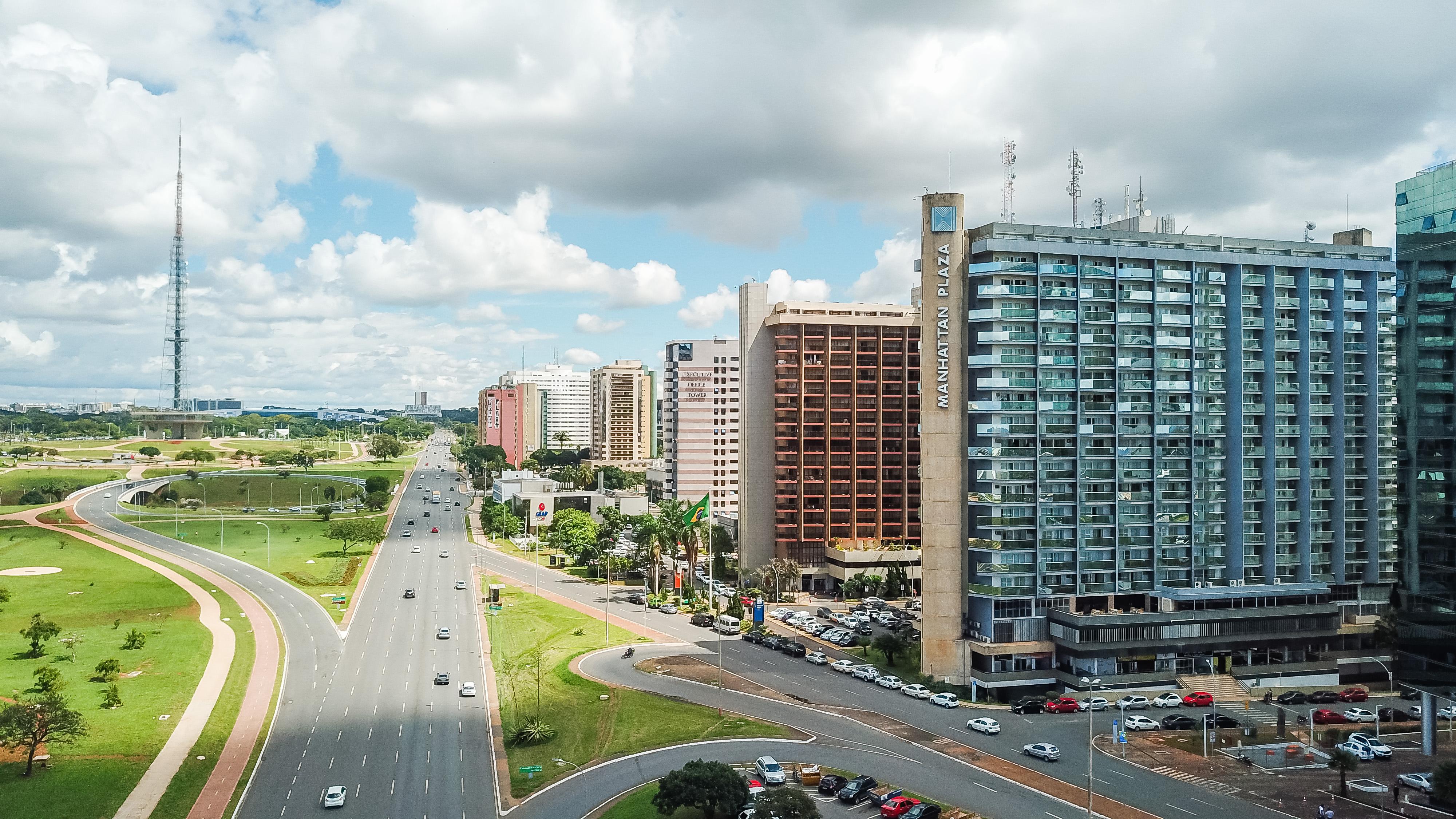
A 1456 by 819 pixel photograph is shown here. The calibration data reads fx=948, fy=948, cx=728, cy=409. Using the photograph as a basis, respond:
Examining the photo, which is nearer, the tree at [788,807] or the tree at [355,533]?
the tree at [788,807]

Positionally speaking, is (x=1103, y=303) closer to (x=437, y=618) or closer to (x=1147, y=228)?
(x=1147, y=228)

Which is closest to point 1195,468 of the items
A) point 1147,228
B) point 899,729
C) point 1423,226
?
point 1147,228

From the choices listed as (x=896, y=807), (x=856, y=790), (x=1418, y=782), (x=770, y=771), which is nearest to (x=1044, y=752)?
(x=896, y=807)

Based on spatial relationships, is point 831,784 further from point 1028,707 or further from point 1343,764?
point 1343,764

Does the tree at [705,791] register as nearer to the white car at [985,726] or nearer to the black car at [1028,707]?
the white car at [985,726]

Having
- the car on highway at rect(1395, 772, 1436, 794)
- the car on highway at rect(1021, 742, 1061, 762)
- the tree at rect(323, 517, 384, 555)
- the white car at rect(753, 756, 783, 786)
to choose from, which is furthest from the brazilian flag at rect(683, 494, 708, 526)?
the tree at rect(323, 517, 384, 555)

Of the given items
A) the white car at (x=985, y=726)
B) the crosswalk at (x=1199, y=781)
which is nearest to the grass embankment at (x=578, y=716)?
the white car at (x=985, y=726)
